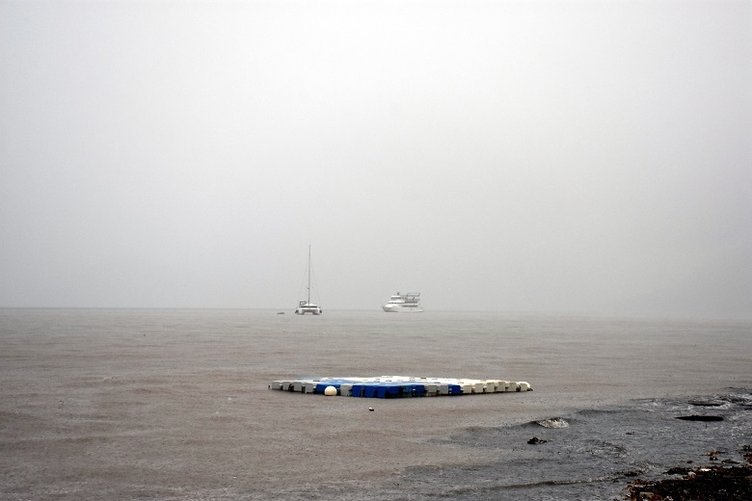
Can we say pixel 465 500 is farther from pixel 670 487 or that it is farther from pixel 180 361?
pixel 180 361

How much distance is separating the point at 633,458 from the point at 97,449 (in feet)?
34.6

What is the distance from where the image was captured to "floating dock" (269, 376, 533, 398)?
976 inches

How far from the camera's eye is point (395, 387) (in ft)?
81.1

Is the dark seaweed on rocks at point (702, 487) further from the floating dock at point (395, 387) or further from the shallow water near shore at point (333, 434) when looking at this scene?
the floating dock at point (395, 387)

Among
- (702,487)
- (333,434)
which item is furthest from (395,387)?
(702,487)

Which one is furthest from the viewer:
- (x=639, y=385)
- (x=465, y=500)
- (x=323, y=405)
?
(x=639, y=385)

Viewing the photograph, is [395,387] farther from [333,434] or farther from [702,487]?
[702,487]

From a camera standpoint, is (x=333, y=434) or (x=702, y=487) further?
(x=333, y=434)

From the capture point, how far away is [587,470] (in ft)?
46.0

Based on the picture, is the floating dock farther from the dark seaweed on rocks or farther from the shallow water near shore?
the dark seaweed on rocks

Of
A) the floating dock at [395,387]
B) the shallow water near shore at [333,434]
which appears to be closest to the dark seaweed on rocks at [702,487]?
the shallow water near shore at [333,434]

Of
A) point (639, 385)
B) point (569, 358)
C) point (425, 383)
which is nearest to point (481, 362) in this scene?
point (569, 358)

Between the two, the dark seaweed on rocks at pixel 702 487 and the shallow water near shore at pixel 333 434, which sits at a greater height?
the dark seaweed on rocks at pixel 702 487

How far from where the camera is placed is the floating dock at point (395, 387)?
24.8 meters
